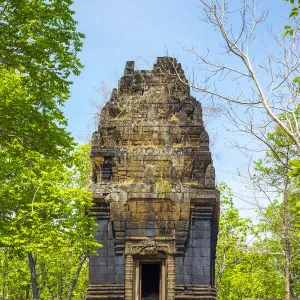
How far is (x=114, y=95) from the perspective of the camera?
13.8 m

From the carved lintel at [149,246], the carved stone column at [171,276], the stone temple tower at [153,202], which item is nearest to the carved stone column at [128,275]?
the stone temple tower at [153,202]

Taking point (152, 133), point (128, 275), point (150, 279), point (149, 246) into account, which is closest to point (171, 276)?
point (149, 246)

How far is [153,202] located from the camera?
12.0 m

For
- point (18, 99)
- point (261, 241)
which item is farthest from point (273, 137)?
point (18, 99)

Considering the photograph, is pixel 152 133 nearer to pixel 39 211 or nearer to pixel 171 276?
pixel 171 276

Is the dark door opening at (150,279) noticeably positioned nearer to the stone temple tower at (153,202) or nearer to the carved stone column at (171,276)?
the stone temple tower at (153,202)

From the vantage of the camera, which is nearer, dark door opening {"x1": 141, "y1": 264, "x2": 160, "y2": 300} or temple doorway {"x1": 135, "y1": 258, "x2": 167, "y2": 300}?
temple doorway {"x1": 135, "y1": 258, "x2": 167, "y2": 300}

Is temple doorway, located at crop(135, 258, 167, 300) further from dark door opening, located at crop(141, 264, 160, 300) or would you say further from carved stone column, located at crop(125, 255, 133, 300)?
carved stone column, located at crop(125, 255, 133, 300)

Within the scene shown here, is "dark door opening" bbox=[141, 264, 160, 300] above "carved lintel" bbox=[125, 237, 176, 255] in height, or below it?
below

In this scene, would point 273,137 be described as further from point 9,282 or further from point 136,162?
point 9,282

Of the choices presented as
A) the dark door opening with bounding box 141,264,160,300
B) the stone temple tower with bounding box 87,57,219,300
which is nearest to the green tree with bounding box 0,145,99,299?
the stone temple tower with bounding box 87,57,219,300

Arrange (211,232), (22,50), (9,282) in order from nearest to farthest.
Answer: (22,50) < (211,232) < (9,282)

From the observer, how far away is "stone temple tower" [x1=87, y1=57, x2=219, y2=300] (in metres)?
11.8

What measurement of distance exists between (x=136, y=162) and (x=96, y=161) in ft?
3.45
